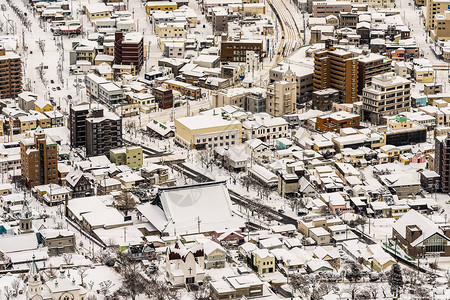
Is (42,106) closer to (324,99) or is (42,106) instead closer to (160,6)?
(324,99)

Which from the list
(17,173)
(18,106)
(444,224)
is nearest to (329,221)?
(444,224)

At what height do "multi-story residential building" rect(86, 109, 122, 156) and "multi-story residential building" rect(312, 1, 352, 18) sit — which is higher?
"multi-story residential building" rect(312, 1, 352, 18)

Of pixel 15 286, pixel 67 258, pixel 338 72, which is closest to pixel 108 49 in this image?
pixel 338 72

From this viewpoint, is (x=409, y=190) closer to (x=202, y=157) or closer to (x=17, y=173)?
(x=202, y=157)

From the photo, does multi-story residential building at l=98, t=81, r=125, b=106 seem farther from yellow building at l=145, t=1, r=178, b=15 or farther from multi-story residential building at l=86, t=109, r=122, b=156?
yellow building at l=145, t=1, r=178, b=15

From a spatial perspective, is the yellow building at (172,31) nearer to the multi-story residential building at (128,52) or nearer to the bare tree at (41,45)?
the multi-story residential building at (128,52)

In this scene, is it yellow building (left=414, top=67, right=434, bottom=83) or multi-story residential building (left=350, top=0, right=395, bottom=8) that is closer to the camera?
yellow building (left=414, top=67, right=434, bottom=83)

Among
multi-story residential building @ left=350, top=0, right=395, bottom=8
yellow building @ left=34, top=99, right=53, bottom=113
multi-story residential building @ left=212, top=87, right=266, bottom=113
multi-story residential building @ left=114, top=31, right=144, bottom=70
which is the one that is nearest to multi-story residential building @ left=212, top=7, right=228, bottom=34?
multi-story residential building @ left=114, top=31, right=144, bottom=70

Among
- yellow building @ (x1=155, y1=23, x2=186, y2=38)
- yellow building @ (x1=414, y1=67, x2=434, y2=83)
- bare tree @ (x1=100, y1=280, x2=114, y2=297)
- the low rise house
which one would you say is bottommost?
bare tree @ (x1=100, y1=280, x2=114, y2=297)
